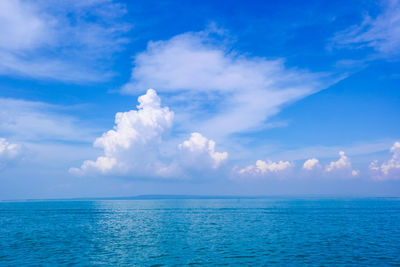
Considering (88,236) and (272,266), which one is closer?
(272,266)

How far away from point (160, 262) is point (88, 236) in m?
30.1

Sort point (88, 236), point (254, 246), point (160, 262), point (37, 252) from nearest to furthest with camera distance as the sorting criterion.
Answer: point (160, 262) → point (37, 252) → point (254, 246) → point (88, 236)

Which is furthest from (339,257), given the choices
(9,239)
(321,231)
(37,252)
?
(9,239)

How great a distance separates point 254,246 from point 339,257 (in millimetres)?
12861

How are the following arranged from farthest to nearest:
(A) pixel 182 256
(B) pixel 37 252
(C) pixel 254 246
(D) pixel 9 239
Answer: (D) pixel 9 239
(C) pixel 254 246
(B) pixel 37 252
(A) pixel 182 256

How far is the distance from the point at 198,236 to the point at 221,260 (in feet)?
69.3

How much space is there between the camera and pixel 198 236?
6109cm

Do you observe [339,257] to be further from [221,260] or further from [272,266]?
[221,260]

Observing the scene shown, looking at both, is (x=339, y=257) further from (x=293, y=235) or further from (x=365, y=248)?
(x=293, y=235)

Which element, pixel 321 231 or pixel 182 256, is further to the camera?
pixel 321 231

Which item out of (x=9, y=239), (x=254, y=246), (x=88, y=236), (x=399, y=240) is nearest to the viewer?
(x=254, y=246)

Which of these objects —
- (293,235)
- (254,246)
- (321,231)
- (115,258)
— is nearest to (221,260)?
(254,246)

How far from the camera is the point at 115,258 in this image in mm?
42469

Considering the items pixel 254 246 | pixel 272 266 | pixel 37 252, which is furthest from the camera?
pixel 254 246
